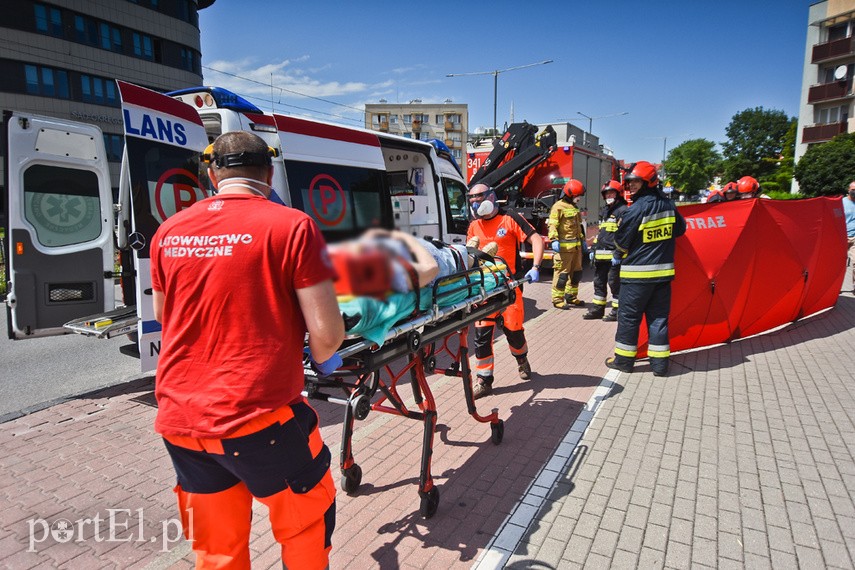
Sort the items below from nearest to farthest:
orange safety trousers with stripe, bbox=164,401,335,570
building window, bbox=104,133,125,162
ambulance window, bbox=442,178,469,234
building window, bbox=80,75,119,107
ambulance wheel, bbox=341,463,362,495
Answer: orange safety trousers with stripe, bbox=164,401,335,570
ambulance wheel, bbox=341,463,362,495
ambulance window, bbox=442,178,469,234
building window, bbox=104,133,125,162
building window, bbox=80,75,119,107

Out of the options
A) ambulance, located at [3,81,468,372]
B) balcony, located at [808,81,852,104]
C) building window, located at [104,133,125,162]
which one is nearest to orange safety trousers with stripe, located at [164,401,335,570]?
ambulance, located at [3,81,468,372]

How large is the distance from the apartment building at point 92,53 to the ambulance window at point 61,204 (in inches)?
1060

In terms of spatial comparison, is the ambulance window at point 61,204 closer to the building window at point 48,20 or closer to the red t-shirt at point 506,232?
the red t-shirt at point 506,232

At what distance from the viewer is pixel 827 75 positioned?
37156mm

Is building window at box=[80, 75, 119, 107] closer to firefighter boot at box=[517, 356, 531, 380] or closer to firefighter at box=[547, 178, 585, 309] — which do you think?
firefighter at box=[547, 178, 585, 309]

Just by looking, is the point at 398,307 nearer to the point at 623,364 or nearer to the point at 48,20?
the point at 623,364

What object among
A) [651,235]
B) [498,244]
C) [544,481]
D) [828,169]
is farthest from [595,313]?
[828,169]

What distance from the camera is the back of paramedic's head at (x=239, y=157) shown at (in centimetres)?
156

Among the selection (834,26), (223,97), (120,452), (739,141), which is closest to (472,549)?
A: (120,452)

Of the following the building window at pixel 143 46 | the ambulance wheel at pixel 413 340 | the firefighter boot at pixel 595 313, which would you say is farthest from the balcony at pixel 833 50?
the building window at pixel 143 46

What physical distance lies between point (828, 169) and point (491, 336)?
30.7m

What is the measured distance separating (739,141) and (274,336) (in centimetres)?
8385

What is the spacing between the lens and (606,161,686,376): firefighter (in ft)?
17.0

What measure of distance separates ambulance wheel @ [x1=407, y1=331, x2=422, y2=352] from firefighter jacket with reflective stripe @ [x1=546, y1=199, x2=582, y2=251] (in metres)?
6.24
